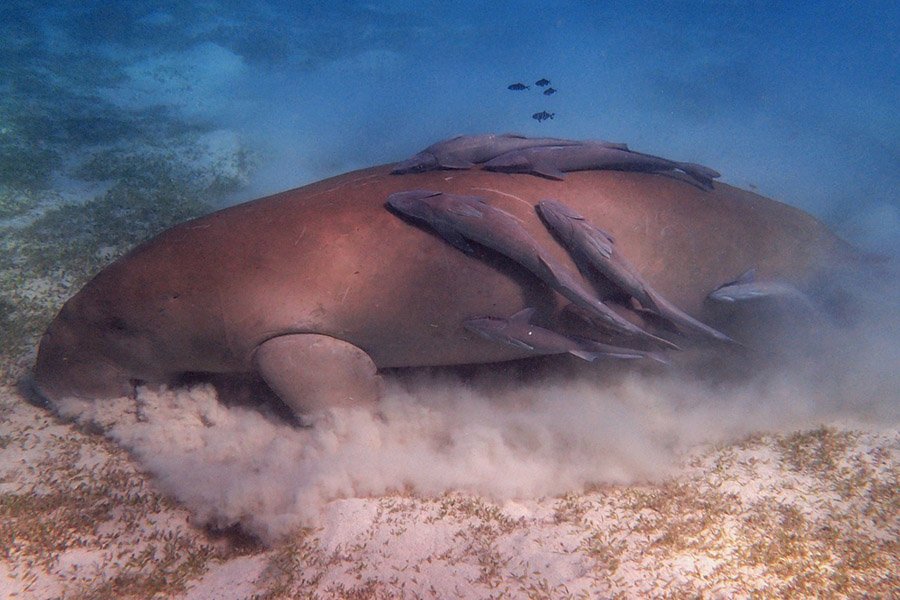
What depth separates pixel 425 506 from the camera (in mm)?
3443

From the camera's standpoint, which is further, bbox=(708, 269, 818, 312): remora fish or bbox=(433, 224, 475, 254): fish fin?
bbox=(708, 269, 818, 312): remora fish

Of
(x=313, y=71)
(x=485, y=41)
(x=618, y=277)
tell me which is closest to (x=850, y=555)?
(x=618, y=277)

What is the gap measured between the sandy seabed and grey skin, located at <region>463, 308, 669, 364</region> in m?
0.60

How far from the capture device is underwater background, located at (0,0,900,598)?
311 cm

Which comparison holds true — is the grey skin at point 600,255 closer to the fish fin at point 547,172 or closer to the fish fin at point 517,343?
the fish fin at point 547,172

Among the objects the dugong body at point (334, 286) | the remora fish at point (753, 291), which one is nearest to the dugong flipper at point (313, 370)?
the dugong body at point (334, 286)

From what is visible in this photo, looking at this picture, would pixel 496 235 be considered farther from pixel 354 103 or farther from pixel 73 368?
pixel 354 103

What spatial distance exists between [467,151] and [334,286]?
173 centimetres

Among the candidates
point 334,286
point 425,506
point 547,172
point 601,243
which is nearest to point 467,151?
point 547,172

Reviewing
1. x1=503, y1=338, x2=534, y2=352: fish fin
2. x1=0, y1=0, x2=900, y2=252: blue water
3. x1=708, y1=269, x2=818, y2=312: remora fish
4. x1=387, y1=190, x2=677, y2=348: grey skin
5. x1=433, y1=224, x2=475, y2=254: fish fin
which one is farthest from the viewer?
x1=0, y1=0, x2=900, y2=252: blue water

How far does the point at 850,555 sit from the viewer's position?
3.01m

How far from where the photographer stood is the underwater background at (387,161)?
10.2 ft

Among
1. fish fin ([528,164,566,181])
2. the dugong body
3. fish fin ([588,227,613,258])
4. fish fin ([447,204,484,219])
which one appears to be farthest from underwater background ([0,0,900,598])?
fish fin ([528,164,566,181])

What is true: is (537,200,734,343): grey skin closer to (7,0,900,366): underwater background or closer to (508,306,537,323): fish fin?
(508,306,537,323): fish fin
